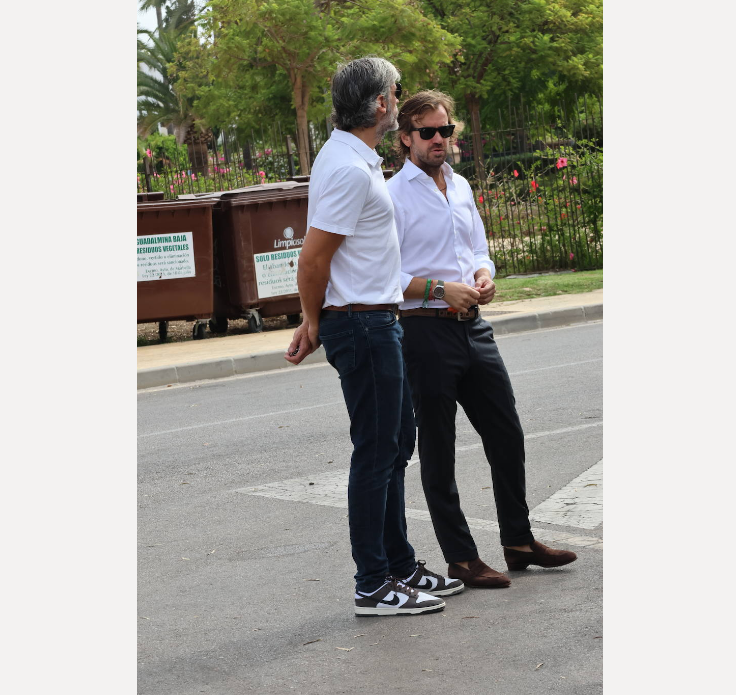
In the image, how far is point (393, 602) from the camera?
393 centimetres

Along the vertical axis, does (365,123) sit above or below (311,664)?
above

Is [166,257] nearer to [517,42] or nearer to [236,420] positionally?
[236,420]

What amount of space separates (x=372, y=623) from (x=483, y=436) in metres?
0.84

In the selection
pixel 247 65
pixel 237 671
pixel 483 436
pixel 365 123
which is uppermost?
pixel 247 65

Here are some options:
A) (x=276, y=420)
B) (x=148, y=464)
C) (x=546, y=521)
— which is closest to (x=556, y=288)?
(x=276, y=420)

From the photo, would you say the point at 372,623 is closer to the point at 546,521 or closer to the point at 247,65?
the point at 546,521

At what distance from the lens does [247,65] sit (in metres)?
27.1

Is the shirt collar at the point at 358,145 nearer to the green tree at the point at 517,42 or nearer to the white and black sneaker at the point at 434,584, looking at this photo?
the white and black sneaker at the point at 434,584

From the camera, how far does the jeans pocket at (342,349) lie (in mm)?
3754

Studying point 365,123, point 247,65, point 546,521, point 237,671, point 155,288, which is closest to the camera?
point 237,671

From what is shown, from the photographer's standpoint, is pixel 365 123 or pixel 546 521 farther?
pixel 546 521

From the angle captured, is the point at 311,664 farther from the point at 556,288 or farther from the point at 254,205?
the point at 556,288

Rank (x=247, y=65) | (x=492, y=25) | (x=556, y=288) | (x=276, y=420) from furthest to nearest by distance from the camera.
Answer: (x=492, y=25), (x=247, y=65), (x=556, y=288), (x=276, y=420)

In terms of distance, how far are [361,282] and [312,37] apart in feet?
72.1
